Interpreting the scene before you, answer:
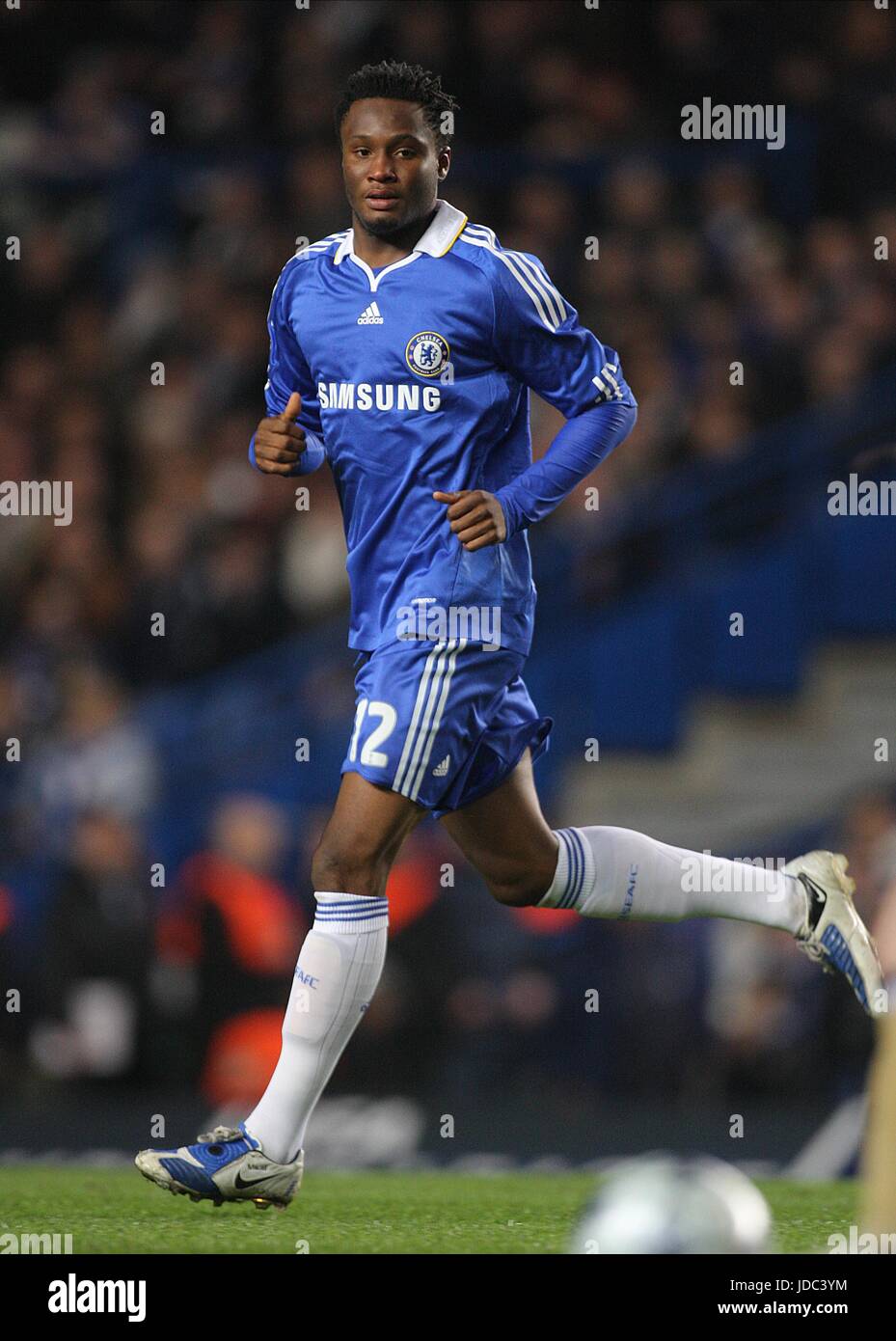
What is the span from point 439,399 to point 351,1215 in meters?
1.91

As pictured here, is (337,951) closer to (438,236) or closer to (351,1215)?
(351,1215)

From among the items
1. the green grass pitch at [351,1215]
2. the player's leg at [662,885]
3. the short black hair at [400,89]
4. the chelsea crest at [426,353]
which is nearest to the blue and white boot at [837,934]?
the player's leg at [662,885]

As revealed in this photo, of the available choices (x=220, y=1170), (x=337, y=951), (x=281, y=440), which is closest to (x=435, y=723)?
(x=337, y=951)

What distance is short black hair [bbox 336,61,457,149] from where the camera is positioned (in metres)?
4.64

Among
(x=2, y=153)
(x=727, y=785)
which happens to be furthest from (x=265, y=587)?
(x=2, y=153)

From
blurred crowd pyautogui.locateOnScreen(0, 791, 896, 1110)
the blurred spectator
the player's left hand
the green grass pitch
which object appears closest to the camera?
the green grass pitch

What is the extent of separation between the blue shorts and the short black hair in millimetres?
1209

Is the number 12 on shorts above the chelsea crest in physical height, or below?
below

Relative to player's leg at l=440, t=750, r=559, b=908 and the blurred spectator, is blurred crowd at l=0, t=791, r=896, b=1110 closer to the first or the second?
the blurred spectator

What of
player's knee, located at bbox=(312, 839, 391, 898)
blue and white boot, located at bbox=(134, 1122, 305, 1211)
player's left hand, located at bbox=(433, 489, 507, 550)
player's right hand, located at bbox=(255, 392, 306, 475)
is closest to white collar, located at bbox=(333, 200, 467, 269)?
player's right hand, located at bbox=(255, 392, 306, 475)

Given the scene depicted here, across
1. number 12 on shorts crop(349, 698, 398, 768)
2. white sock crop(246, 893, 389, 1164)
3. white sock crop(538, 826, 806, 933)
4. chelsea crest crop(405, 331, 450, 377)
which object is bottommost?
white sock crop(246, 893, 389, 1164)

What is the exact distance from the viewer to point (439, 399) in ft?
15.2

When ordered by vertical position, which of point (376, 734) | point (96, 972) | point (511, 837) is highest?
point (376, 734)

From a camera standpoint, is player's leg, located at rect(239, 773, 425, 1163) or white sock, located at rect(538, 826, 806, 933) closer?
player's leg, located at rect(239, 773, 425, 1163)
